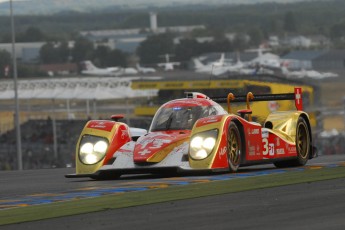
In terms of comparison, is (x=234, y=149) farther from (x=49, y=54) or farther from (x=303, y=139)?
(x=49, y=54)

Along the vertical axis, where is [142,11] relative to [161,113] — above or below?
above

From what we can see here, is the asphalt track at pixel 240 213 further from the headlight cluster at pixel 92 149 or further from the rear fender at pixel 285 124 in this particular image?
the rear fender at pixel 285 124

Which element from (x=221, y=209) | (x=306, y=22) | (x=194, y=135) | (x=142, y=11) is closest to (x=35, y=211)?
(x=221, y=209)

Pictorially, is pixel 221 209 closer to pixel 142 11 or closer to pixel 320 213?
pixel 320 213

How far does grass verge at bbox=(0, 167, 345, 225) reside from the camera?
41.7 feet

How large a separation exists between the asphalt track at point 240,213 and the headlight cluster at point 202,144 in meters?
2.41

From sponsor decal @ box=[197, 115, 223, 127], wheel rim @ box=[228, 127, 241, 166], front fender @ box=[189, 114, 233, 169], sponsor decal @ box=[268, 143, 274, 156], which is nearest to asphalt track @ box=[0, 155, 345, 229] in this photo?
front fender @ box=[189, 114, 233, 169]

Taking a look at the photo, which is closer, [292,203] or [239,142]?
[292,203]

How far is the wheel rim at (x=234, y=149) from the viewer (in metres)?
17.4

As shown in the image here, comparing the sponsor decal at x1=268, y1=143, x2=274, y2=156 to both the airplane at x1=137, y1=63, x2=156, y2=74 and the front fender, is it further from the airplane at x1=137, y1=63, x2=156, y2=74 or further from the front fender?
the airplane at x1=137, y1=63, x2=156, y2=74

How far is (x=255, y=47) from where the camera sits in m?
94.7

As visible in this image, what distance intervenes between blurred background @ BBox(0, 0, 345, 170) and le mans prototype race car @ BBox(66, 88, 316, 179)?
2294cm

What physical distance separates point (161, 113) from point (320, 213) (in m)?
6.68

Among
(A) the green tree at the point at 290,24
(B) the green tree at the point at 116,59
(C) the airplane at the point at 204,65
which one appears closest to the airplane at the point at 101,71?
(B) the green tree at the point at 116,59
